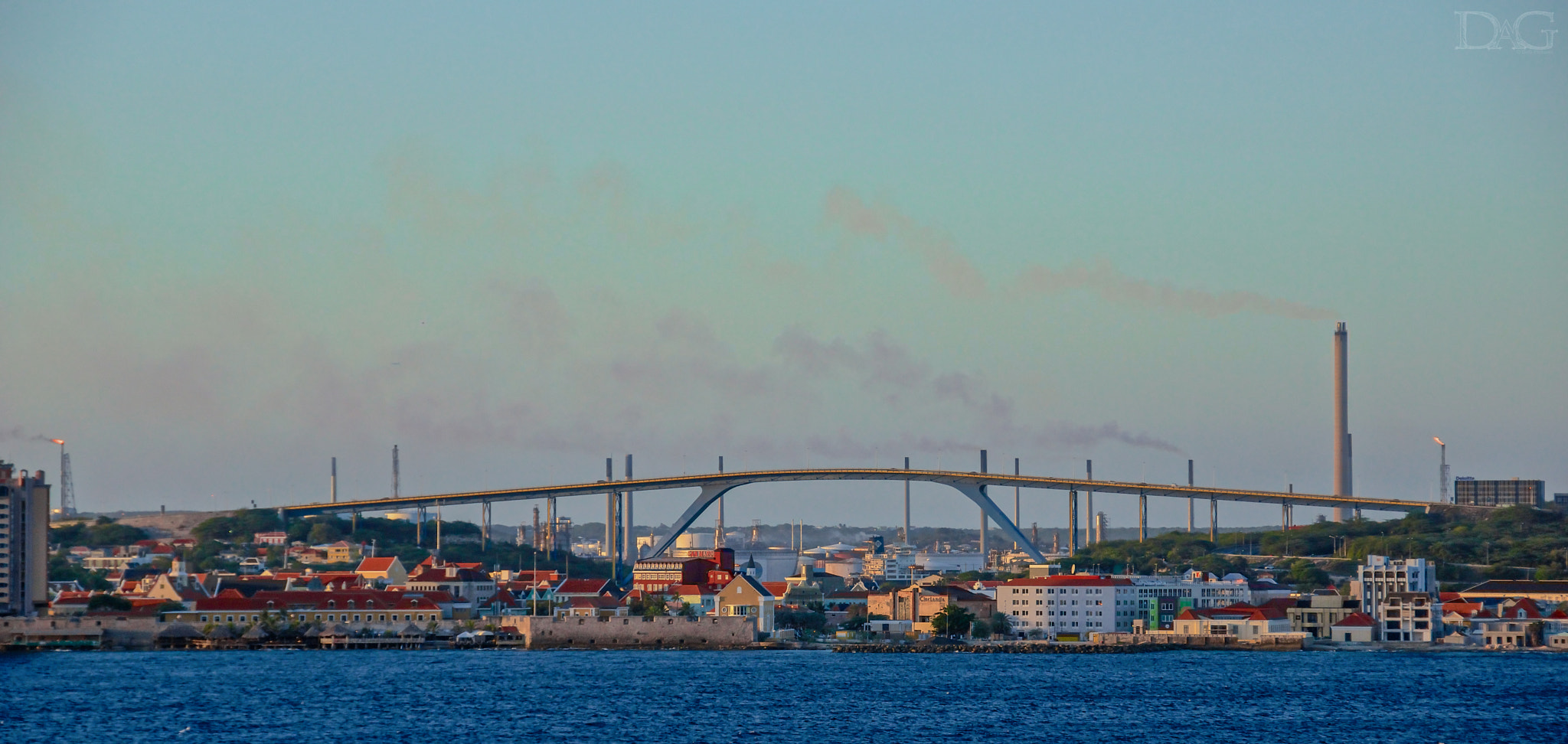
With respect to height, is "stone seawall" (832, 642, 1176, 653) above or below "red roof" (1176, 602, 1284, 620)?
below

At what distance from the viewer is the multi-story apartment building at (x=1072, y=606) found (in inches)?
2854

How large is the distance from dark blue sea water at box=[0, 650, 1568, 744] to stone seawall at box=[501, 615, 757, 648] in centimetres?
483

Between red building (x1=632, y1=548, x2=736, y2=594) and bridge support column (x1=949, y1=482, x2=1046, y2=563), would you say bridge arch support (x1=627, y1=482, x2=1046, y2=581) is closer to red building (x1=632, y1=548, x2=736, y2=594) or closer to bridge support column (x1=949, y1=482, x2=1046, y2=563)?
bridge support column (x1=949, y1=482, x2=1046, y2=563)

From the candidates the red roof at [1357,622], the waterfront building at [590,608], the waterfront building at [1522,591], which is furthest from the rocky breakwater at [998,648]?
the waterfront building at [1522,591]

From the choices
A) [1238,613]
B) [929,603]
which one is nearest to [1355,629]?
[1238,613]

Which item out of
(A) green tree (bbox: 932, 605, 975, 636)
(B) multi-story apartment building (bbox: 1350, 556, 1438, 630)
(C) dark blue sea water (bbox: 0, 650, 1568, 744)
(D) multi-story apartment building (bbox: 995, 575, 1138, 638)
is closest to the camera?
(C) dark blue sea water (bbox: 0, 650, 1568, 744)

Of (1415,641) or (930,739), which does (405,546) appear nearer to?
(1415,641)

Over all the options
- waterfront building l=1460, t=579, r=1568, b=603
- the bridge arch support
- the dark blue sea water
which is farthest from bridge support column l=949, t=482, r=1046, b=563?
the dark blue sea water

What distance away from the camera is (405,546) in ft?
340

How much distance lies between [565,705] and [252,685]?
9.60 metres

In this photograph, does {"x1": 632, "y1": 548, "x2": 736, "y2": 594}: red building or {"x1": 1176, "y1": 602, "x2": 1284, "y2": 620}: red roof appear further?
{"x1": 632, "y1": 548, "x2": 736, "y2": 594}: red building

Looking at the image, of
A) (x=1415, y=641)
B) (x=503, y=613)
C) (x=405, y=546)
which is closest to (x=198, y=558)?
(x=405, y=546)

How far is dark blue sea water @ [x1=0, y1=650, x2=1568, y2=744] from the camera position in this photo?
37.9m

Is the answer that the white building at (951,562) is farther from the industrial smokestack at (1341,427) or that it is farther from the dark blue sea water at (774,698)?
the dark blue sea water at (774,698)
